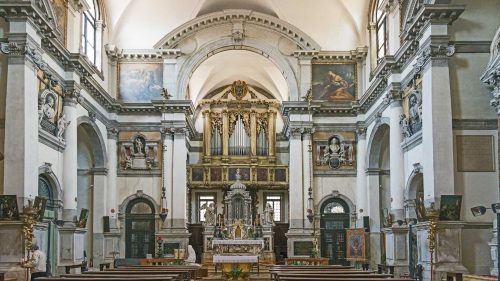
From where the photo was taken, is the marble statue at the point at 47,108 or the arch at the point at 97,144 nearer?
the marble statue at the point at 47,108

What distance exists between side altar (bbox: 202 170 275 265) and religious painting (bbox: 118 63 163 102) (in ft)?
26.2

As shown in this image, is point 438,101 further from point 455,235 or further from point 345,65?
point 345,65

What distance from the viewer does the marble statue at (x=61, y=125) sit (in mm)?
25969

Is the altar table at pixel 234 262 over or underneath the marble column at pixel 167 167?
underneath

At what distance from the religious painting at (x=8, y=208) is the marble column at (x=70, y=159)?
19.6 ft

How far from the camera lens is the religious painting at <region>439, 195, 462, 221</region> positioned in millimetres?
20625

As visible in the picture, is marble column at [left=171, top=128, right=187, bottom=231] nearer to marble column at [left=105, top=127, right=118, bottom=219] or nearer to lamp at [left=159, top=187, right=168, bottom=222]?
lamp at [left=159, top=187, right=168, bottom=222]

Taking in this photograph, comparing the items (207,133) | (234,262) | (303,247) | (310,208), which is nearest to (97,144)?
(234,262)

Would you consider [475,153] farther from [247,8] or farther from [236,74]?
[236,74]

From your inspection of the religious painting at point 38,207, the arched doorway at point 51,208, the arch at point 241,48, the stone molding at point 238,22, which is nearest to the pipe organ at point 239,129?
the arch at point 241,48

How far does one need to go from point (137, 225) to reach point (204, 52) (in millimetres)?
9430

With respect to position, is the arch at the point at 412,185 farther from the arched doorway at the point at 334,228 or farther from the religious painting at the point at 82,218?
the religious painting at the point at 82,218

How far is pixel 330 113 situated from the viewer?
3606 cm

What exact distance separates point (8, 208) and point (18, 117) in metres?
2.84
